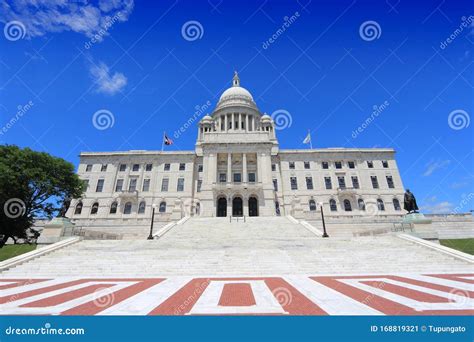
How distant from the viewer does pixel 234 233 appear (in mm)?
21797

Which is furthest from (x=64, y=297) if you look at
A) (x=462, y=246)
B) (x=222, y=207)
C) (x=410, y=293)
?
(x=222, y=207)

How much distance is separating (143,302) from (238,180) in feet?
125

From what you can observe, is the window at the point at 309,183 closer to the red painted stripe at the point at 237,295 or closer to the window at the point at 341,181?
the window at the point at 341,181

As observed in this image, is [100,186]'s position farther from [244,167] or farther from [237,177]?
[244,167]

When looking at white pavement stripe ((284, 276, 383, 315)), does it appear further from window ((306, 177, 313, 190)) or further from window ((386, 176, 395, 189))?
window ((386, 176, 395, 189))

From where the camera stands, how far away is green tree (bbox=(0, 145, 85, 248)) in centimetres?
2344

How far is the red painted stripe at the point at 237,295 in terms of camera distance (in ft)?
16.3

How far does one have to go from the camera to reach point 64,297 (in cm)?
576

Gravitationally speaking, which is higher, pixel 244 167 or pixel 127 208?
pixel 244 167

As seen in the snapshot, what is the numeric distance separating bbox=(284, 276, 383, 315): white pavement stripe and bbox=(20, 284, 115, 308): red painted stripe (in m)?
5.60

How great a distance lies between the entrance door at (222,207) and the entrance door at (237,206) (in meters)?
1.38

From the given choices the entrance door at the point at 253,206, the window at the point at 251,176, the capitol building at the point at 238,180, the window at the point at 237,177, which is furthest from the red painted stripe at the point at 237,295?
the window at the point at 251,176

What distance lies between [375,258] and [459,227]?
24658 mm

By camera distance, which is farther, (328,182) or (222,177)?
(328,182)
